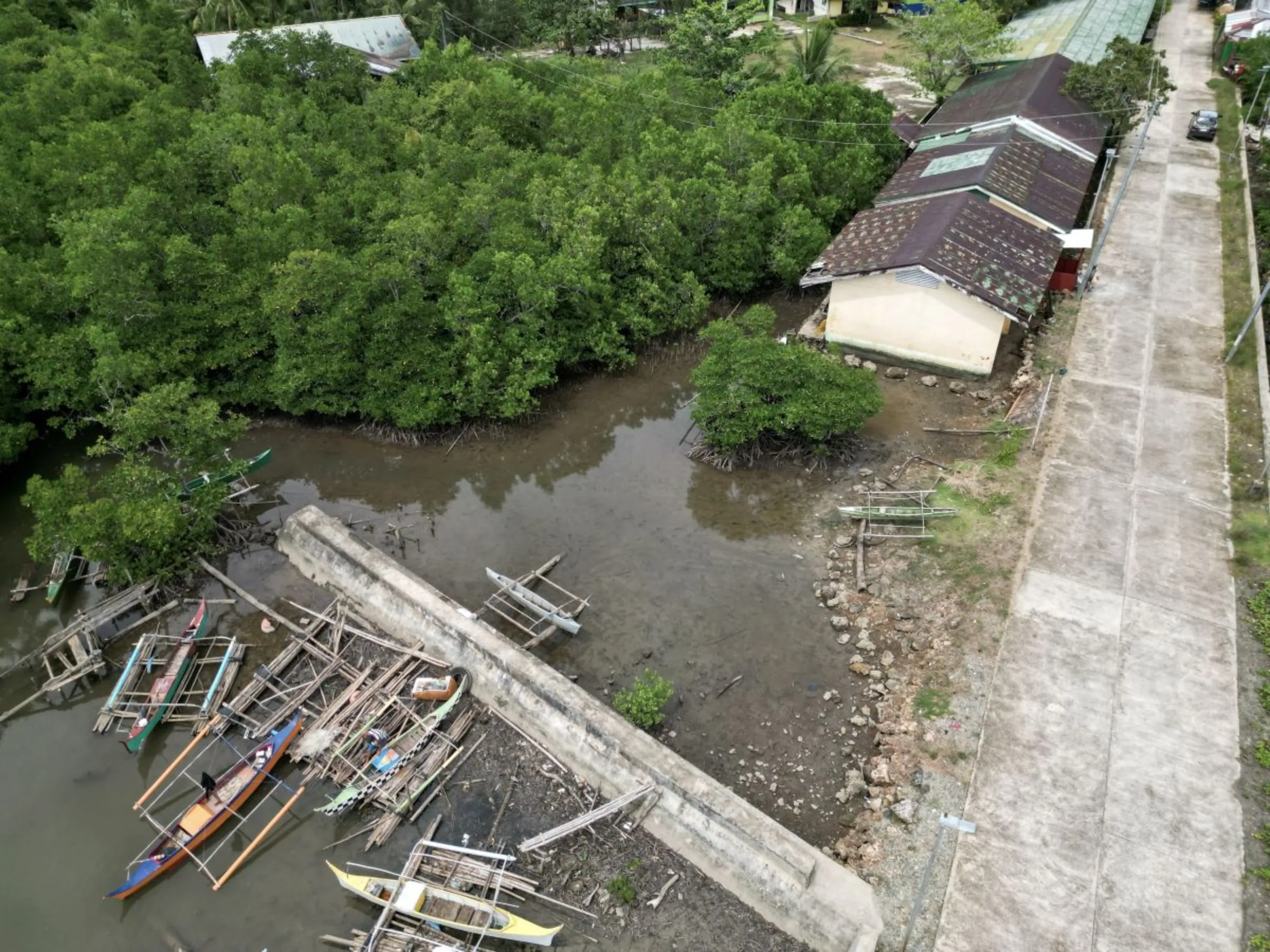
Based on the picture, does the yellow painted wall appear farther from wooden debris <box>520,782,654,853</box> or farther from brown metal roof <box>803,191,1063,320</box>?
wooden debris <box>520,782,654,853</box>

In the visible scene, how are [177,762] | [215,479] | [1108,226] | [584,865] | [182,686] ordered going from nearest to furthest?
[584,865]
[177,762]
[182,686]
[215,479]
[1108,226]

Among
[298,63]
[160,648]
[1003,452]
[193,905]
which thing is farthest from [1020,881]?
Answer: [298,63]

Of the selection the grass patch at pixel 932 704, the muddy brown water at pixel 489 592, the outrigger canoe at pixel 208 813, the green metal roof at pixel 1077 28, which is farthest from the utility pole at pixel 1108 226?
the outrigger canoe at pixel 208 813

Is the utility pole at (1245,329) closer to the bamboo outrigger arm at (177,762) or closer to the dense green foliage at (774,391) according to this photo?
the dense green foliage at (774,391)

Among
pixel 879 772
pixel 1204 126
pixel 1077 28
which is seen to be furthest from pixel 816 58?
pixel 879 772

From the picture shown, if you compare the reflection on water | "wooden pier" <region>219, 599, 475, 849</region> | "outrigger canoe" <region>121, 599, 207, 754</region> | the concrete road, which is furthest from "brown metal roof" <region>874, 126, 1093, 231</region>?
"outrigger canoe" <region>121, 599, 207, 754</region>

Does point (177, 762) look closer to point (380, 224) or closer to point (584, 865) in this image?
point (584, 865)

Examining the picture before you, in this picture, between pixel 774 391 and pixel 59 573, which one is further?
pixel 774 391
